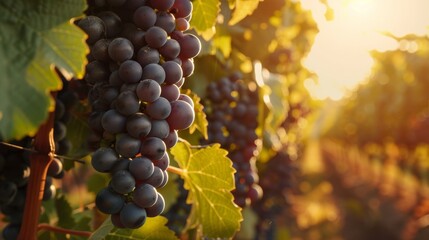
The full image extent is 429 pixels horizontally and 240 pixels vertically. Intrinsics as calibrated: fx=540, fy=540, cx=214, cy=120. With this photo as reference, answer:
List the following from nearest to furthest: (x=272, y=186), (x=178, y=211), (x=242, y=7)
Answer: (x=242, y=7), (x=178, y=211), (x=272, y=186)

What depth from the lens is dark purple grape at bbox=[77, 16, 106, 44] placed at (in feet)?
3.69

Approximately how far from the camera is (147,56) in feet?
3.72

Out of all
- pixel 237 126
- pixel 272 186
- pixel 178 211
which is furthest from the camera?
pixel 272 186

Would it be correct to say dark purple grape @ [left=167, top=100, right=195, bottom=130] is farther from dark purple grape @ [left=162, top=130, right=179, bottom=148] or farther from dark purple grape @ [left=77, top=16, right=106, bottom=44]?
dark purple grape @ [left=77, top=16, right=106, bottom=44]

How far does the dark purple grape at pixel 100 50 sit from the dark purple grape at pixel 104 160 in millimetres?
204

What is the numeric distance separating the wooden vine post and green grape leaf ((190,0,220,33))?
0.43 meters

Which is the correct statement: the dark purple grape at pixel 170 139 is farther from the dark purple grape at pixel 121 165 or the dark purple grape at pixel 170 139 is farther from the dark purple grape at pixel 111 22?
the dark purple grape at pixel 111 22

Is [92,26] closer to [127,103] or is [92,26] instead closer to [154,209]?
[127,103]

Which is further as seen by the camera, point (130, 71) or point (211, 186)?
point (211, 186)

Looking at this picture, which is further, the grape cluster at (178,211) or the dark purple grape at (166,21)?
the grape cluster at (178,211)

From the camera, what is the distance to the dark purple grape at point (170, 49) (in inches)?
45.6

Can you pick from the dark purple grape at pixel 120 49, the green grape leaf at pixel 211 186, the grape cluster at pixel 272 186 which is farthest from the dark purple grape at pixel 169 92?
the grape cluster at pixel 272 186

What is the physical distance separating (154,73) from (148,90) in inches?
1.7

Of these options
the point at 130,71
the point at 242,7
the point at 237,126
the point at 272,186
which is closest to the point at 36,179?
the point at 130,71
